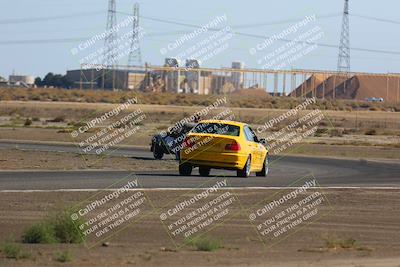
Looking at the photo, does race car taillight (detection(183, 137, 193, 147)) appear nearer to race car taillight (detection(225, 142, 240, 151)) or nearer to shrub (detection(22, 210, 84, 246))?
race car taillight (detection(225, 142, 240, 151))

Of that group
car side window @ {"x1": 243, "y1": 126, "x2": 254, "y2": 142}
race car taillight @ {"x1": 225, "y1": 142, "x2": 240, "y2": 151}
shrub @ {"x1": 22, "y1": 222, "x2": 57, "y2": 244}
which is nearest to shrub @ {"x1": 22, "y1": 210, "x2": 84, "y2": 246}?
shrub @ {"x1": 22, "y1": 222, "x2": 57, "y2": 244}

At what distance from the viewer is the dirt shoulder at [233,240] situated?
13.5 metres

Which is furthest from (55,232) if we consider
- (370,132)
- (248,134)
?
(370,132)

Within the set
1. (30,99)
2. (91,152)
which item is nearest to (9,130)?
(91,152)

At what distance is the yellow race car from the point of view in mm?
27000

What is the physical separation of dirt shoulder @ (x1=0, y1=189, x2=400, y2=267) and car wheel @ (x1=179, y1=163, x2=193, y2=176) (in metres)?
5.52

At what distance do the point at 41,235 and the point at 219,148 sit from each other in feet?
41.2

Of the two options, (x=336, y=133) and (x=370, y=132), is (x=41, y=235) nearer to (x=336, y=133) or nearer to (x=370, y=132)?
(x=336, y=133)

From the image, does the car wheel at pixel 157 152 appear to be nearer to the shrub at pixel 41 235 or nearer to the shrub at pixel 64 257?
the shrub at pixel 41 235

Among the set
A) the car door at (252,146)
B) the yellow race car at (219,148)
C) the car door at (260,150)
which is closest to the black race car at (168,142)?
the car door at (260,150)

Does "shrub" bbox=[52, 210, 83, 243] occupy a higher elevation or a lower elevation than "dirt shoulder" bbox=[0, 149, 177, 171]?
higher

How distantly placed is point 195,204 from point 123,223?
323 centimetres

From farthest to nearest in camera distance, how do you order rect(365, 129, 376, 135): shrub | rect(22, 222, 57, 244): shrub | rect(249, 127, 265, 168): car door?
rect(365, 129, 376, 135): shrub, rect(249, 127, 265, 168): car door, rect(22, 222, 57, 244): shrub

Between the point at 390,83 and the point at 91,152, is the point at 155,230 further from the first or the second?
the point at 390,83
